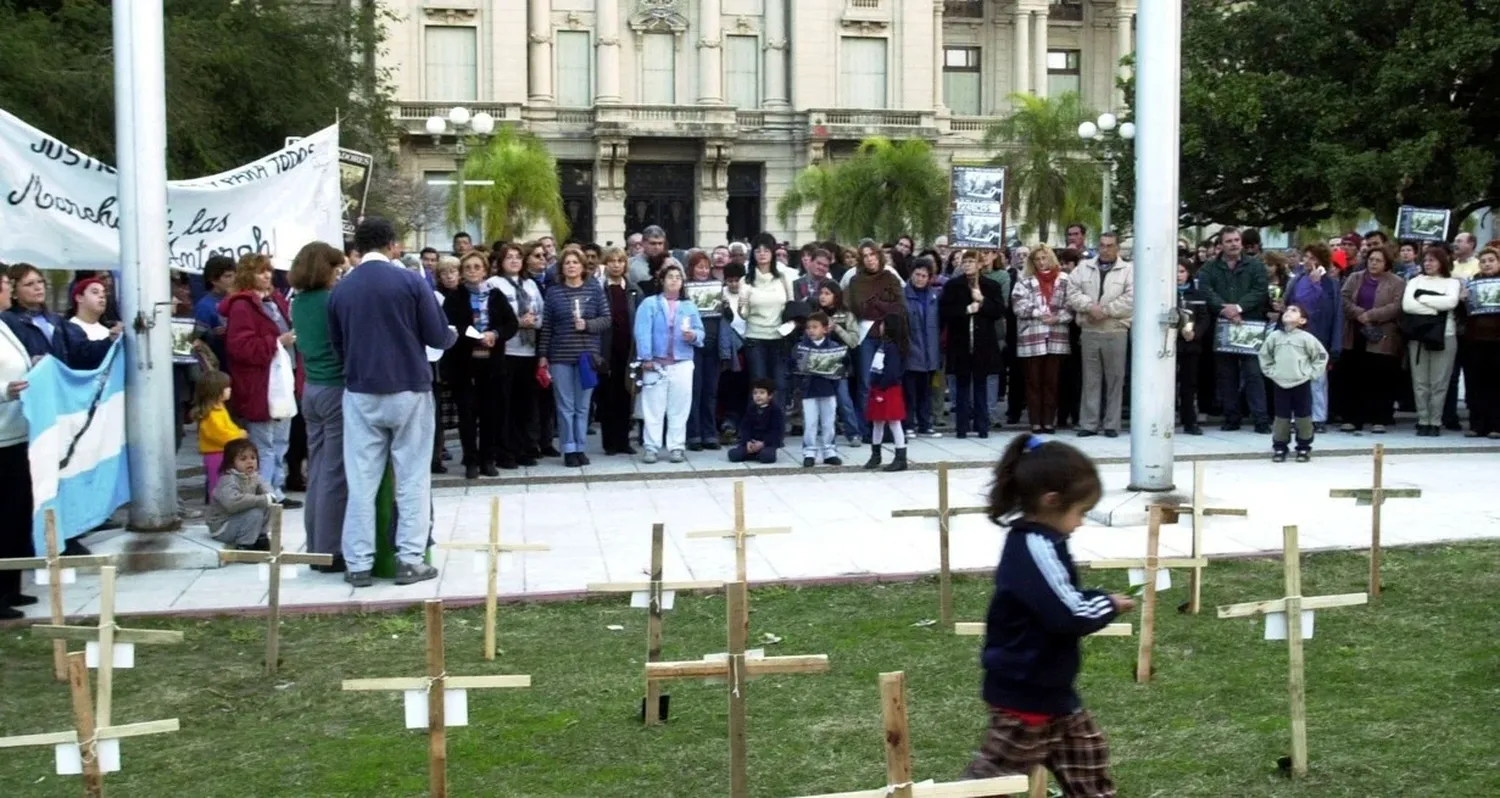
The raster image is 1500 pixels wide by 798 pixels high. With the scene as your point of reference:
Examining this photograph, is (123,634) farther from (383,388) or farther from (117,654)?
(383,388)

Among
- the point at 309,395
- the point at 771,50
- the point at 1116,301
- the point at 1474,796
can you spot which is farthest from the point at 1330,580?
the point at 771,50

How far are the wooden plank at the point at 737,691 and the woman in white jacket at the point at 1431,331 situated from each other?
13.3 meters

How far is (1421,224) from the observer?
20.1 meters

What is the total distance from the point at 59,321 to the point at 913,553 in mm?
5715

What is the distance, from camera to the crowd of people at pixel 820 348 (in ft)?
42.3

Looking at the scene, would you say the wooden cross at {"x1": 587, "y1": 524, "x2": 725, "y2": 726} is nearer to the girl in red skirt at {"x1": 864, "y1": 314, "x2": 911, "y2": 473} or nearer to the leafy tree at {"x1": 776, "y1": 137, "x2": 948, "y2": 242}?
the girl in red skirt at {"x1": 864, "y1": 314, "x2": 911, "y2": 473}

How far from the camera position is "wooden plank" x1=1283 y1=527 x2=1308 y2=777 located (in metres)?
6.23

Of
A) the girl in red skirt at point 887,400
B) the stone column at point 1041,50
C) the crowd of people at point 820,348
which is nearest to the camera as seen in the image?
the crowd of people at point 820,348

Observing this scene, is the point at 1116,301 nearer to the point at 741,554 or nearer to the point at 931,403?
the point at 931,403

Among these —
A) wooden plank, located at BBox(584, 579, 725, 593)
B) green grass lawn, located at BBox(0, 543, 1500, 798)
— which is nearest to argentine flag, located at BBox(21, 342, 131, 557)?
green grass lawn, located at BBox(0, 543, 1500, 798)

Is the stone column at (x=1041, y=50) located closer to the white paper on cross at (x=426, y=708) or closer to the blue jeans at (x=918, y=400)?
the blue jeans at (x=918, y=400)

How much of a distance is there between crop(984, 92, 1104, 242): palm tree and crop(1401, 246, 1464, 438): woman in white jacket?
1302 inches

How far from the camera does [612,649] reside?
8781 mm

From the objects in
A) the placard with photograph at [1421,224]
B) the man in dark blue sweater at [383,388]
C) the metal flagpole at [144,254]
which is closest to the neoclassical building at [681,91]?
the placard with photograph at [1421,224]
